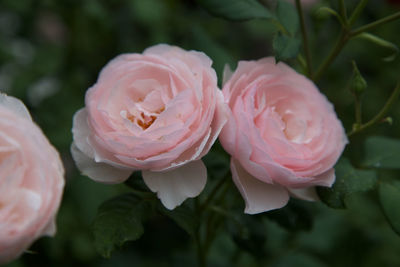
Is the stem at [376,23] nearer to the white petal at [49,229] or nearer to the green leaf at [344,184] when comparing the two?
the green leaf at [344,184]

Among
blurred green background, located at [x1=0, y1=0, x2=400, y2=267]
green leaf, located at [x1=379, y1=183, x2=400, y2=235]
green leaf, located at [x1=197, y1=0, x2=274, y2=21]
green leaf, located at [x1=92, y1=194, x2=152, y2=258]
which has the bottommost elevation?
blurred green background, located at [x1=0, y1=0, x2=400, y2=267]

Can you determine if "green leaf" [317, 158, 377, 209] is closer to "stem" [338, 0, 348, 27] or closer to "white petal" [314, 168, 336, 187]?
"white petal" [314, 168, 336, 187]

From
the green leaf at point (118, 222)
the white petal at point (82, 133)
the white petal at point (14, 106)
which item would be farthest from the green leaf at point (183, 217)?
the white petal at point (14, 106)

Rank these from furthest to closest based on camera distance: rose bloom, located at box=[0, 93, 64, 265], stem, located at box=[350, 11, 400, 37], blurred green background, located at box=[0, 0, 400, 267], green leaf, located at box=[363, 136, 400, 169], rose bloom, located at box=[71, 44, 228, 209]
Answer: blurred green background, located at box=[0, 0, 400, 267] < green leaf, located at box=[363, 136, 400, 169] < stem, located at box=[350, 11, 400, 37] < rose bloom, located at box=[71, 44, 228, 209] < rose bloom, located at box=[0, 93, 64, 265]

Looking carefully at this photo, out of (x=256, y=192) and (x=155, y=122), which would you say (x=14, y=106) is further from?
(x=256, y=192)

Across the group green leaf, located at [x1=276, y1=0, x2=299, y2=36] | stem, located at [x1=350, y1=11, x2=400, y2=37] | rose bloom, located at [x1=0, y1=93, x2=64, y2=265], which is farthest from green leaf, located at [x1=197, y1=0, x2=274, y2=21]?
rose bloom, located at [x1=0, y1=93, x2=64, y2=265]

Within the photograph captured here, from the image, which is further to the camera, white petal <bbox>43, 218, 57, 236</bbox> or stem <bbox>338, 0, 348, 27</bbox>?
stem <bbox>338, 0, 348, 27</bbox>

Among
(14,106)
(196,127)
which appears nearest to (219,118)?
(196,127)
